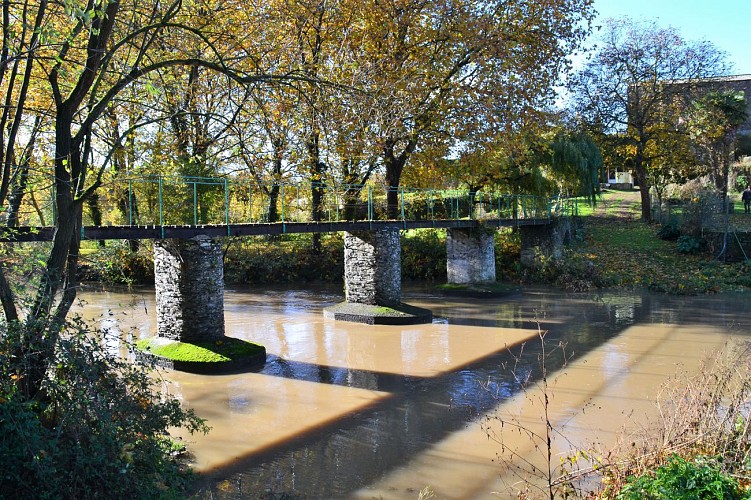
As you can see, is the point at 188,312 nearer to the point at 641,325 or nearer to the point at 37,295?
the point at 37,295

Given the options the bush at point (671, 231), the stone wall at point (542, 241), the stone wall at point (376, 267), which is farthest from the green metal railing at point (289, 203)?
the bush at point (671, 231)

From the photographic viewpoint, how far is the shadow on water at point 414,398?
745 centimetres

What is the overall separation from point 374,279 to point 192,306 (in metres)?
6.07

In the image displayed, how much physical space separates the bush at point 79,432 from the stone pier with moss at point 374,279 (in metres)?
11.8

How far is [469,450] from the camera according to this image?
8.22 metres

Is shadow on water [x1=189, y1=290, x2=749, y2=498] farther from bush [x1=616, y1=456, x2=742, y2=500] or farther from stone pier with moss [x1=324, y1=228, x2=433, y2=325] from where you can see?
bush [x1=616, y1=456, x2=742, y2=500]

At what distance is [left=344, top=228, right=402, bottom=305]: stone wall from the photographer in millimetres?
17719

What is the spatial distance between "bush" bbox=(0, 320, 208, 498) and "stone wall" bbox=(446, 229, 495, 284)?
1769 cm

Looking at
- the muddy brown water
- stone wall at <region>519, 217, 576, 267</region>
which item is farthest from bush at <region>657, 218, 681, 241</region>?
the muddy brown water

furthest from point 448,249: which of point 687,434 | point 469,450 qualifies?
point 687,434

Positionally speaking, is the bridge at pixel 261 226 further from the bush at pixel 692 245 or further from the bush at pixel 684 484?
the bush at pixel 684 484

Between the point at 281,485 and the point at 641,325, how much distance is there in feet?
39.7

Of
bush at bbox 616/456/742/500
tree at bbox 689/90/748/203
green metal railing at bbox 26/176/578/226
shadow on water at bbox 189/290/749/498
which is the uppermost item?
tree at bbox 689/90/748/203

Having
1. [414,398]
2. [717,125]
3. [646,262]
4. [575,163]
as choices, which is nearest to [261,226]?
[414,398]
